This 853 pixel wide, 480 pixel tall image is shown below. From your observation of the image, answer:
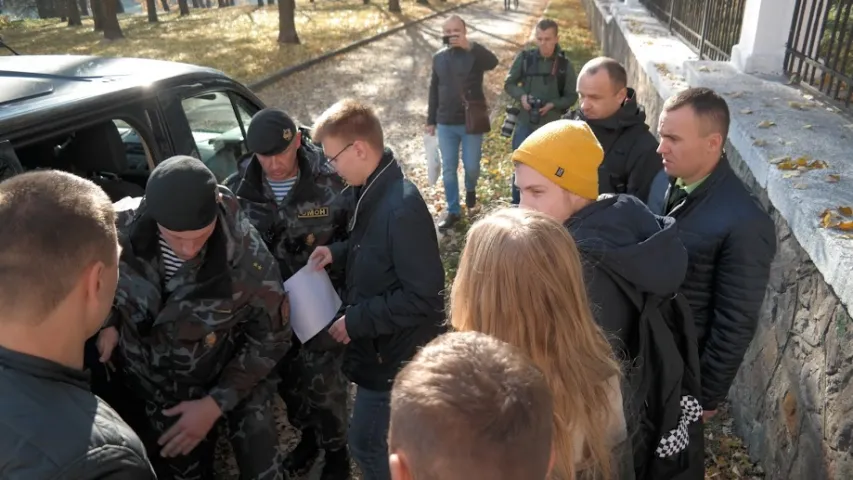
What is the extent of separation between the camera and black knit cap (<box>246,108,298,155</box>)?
3.09m

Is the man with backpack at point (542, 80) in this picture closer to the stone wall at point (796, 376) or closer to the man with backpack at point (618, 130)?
the man with backpack at point (618, 130)

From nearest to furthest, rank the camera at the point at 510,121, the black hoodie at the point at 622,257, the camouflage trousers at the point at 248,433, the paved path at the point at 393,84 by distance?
the black hoodie at the point at 622,257, the camouflage trousers at the point at 248,433, the camera at the point at 510,121, the paved path at the point at 393,84

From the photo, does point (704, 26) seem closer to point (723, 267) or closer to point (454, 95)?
point (454, 95)

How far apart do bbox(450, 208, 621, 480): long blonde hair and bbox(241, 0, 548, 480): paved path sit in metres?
5.48

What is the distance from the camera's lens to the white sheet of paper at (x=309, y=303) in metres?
2.88

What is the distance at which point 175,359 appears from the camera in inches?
99.0

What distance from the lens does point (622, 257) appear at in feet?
6.02

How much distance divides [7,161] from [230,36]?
17.3 metres

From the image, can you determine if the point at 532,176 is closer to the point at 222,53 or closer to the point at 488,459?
the point at 488,459

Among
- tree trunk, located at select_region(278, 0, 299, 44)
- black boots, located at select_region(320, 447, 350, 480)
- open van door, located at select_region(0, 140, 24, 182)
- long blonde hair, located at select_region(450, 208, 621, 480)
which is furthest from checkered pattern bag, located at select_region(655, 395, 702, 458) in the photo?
tree trunk, located at select_region(278, 0, 299, 44)

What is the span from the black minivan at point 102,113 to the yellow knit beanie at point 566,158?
6.08 ft

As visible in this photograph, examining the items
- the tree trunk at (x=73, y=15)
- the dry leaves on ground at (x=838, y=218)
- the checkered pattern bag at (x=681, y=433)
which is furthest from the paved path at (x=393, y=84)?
the tree trunk at (x=73, y=15)

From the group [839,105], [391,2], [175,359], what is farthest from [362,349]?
[391,2]

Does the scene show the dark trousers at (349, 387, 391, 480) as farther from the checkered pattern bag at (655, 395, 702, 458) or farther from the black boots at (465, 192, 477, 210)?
the black boots at (465, 192, 477, 210)
